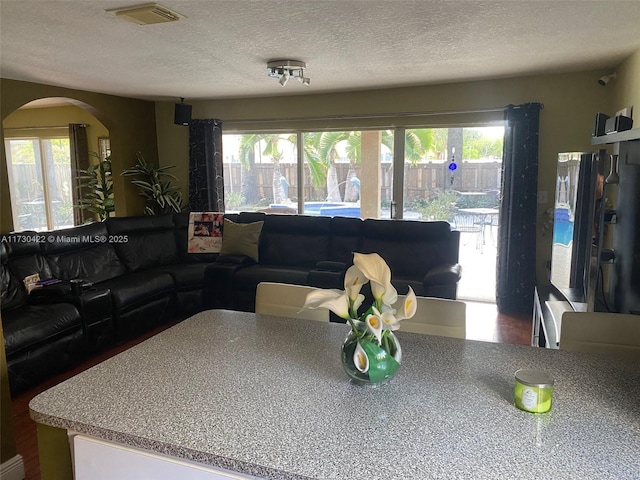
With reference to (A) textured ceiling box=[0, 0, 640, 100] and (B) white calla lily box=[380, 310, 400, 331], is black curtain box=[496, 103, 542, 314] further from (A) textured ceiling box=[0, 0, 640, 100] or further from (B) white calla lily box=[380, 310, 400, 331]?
(B) white calla lily box=[380, 310, 400, 331]

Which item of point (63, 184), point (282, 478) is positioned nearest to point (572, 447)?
point (282, 478)

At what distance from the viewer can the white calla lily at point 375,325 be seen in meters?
1.28

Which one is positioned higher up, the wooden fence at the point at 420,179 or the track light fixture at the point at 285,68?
the track light fixture at the point at 285,68

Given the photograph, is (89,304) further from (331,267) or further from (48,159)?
(48,159)

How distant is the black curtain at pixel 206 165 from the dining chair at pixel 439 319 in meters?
4.32

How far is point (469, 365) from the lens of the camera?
1501mm

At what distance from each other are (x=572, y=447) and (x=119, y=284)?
375 centimetres

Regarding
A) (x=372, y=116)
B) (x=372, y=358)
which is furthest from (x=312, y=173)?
(x=372, y=358)

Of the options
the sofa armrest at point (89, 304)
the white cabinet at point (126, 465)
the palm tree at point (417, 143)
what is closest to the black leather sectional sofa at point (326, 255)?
the palm tree at point (417, 143)

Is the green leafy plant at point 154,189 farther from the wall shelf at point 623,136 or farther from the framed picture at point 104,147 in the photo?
the wall shelf at point 623,136

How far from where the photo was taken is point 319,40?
3.03 m

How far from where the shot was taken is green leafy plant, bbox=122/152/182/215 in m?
5.82

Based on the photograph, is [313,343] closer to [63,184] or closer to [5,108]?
[5,108]

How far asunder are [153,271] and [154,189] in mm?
1579
